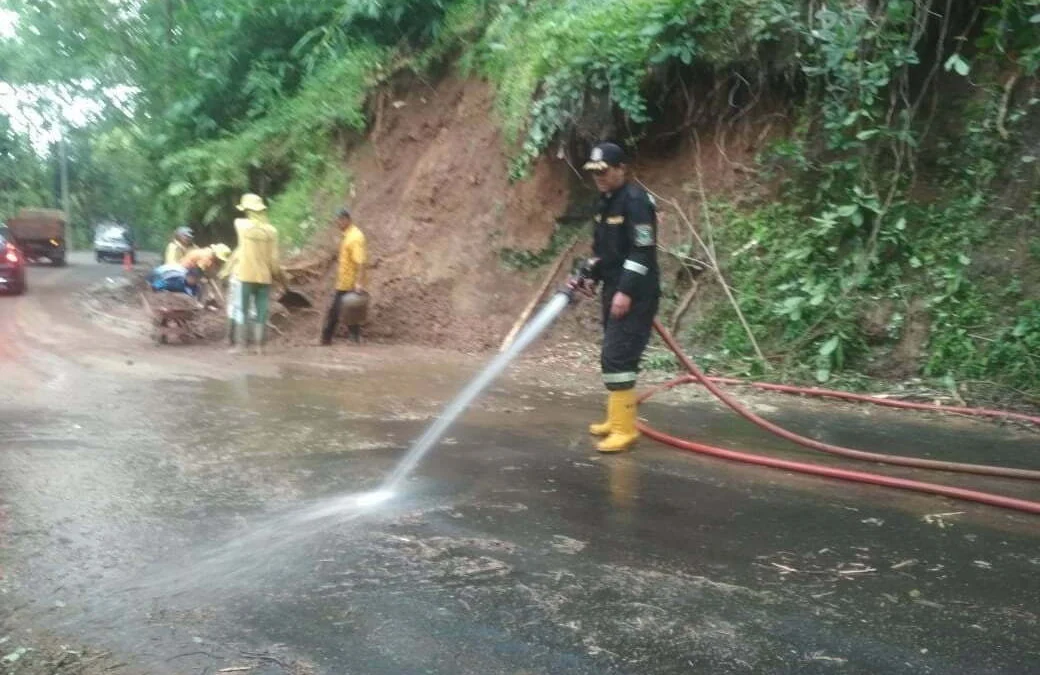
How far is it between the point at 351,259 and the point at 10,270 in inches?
405

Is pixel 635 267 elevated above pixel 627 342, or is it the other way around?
pixel 635 267

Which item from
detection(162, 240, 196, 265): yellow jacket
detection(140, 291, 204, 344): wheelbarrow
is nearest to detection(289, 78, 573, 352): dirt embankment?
detection(140, 291, 204, 344): wheelbarrow

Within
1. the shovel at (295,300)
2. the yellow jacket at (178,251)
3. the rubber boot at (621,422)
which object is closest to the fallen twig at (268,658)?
the rubber boot at (621,422)

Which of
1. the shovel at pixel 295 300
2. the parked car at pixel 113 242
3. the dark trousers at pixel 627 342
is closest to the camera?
the dark trousers at pixel 627 342

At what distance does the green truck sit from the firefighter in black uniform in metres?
29.4

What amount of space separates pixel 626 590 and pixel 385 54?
12847 mm

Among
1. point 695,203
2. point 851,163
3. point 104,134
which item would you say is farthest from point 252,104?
point 104,134

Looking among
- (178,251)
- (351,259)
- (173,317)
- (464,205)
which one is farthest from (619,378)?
(178,251)

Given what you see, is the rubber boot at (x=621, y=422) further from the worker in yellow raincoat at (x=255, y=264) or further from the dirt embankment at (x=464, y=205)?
the worker in yellow raincoat at (x=255, y=264)

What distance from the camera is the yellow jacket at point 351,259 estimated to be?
440 inches

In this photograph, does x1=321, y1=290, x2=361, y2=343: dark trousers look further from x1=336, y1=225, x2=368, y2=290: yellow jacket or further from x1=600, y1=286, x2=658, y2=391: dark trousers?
x1=600, y1=286, x2=658, y2=391: dark trousers

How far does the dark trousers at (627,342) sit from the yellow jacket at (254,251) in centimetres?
608

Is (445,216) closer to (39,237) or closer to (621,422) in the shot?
(621,422)

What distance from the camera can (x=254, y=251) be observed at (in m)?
10.7
